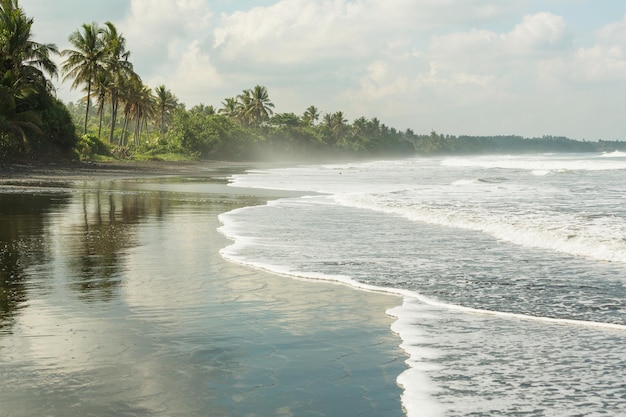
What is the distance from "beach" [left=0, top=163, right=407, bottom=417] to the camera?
12.5ft

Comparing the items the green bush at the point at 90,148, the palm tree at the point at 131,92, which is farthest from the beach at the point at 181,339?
the palm tree at the point at 131,92

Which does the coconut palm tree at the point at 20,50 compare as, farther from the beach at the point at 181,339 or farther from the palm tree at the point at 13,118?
the beach at the point at 181,339

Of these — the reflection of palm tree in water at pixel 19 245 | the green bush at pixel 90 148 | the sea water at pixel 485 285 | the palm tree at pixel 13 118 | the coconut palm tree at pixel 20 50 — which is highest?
the coconut palm tree at pixel 20 50

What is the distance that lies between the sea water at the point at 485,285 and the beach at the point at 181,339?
0.32 metres

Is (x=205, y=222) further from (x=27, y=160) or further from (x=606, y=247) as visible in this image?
(x=27, y=160)

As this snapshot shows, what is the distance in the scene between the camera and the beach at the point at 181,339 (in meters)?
3.80

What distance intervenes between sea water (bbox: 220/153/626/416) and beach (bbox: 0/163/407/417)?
1.06 ft

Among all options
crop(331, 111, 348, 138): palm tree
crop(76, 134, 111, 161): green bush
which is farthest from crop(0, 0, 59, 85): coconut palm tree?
crop(331, 111, 348, 138): palm tree

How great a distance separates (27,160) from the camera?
41.8m

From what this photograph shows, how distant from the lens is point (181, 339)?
508cm

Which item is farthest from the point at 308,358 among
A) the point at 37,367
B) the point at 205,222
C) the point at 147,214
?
the point at 147,214

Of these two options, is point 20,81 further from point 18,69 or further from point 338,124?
point 338,124

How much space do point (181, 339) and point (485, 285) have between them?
367cm

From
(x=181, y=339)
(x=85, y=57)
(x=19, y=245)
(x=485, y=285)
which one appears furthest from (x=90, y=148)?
(x=181, y=339)
